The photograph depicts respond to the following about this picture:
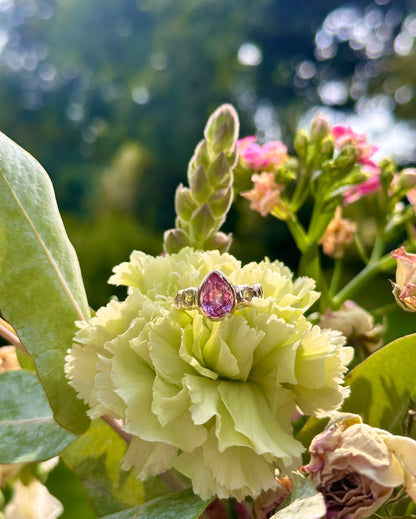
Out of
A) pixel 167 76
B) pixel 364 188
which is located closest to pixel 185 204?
pixel 364 188

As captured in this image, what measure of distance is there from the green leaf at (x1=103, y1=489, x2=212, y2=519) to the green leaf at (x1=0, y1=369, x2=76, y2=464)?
51mm

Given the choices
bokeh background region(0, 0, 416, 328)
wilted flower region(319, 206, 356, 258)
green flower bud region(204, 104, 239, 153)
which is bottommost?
bokeh background region(0, 0, 416, 328)

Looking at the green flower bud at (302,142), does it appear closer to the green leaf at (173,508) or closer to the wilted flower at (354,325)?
the wilted flower at (354,325)

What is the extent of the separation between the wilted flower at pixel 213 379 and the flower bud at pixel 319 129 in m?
0.24

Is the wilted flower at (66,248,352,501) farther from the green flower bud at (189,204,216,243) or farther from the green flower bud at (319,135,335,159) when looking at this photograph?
the green flower bud at (319,135,335,159)

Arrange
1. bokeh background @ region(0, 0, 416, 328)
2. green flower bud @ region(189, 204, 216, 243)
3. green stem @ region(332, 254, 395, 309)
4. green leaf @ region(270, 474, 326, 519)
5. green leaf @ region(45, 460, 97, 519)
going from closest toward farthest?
green leaf @ region(270, 474, 326, 519) → green flower bud @ region(189, 204, 216, 243) → green stem @ region(332, 254, 395, 309) → green leaf @ region(45, 460, 97, 519) → bokeh background @ region(0, 0, 416, 328)

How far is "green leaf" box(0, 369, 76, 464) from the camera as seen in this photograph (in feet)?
1.03

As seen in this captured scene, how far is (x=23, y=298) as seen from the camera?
301 millimetres

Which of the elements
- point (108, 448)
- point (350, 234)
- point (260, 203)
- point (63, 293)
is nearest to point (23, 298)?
point (63, 293)

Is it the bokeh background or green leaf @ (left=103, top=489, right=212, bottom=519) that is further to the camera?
the bokeh background

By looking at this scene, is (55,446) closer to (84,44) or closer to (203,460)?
(203,460)

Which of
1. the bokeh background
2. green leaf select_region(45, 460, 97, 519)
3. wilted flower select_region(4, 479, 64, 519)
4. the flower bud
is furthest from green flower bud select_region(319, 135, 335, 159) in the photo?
the bokeh background

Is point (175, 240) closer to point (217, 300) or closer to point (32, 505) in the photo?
point (217, 300)

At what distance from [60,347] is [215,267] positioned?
0.09 meters
